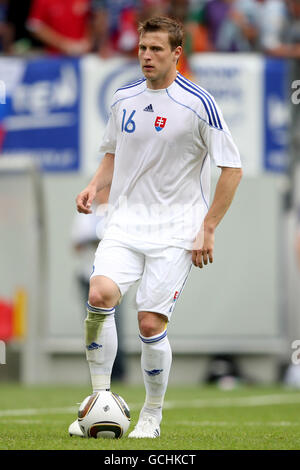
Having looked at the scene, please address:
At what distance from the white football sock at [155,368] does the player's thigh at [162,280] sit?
0.18 m

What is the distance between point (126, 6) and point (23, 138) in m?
2.46

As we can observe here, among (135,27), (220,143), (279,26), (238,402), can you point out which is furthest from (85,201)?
(279,26)

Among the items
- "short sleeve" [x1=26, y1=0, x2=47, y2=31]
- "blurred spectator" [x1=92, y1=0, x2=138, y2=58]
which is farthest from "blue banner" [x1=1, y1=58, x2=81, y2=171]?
"short sleeve" [x1=26, y1=0, x2=47, y2=31]

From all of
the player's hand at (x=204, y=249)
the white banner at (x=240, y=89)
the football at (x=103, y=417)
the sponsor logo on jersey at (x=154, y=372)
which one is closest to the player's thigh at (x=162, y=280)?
the player's hand at (x=204, y=249)

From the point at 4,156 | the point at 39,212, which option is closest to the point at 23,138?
the point at 4,156

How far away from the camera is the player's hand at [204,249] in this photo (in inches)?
244

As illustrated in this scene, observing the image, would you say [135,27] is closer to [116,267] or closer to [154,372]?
[116,267]

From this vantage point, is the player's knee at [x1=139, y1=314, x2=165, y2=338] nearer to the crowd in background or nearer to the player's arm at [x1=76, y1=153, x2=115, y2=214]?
the player's arm at [x1=76, y1=153, x2=115, y2=214]

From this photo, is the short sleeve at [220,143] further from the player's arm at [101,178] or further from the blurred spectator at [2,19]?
the blurred spectator at [2,19]
